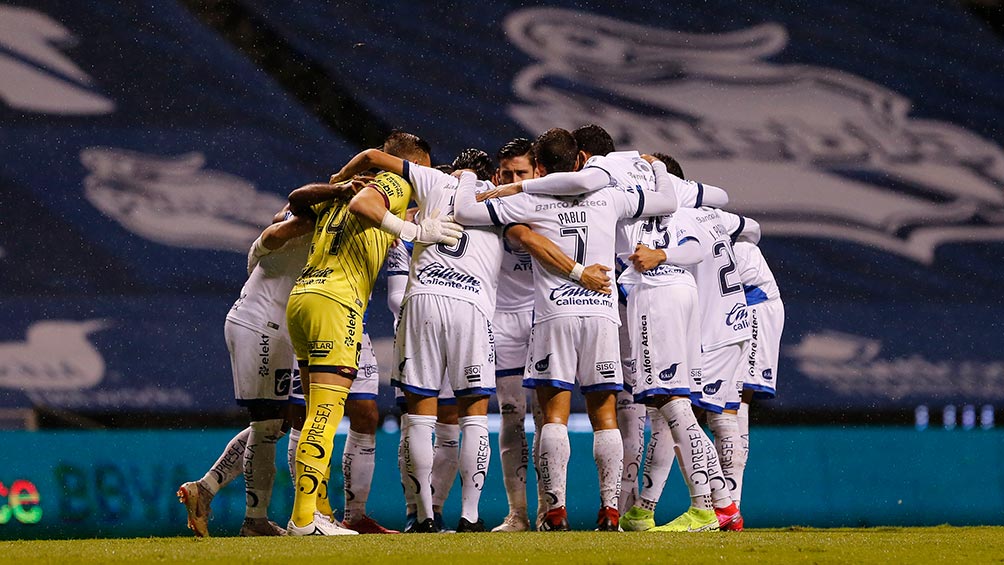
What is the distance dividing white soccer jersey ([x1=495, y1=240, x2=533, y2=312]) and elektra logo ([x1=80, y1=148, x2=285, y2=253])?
496 cm

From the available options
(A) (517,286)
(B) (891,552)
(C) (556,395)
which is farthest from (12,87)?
(B) (891,552)

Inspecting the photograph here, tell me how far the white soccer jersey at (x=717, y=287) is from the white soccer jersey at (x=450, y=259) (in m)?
1.35

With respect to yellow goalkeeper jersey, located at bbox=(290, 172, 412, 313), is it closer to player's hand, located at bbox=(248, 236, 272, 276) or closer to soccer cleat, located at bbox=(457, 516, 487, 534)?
player's hand, located at bbox=(248, 236, 272, 276)

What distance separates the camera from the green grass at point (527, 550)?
4.68 m

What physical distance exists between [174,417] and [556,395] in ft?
18.3

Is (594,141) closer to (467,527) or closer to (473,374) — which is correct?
(473,374)

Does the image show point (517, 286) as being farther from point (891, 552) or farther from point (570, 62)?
point (570, 62)

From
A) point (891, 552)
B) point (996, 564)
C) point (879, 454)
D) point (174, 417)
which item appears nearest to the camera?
point (996, 564)

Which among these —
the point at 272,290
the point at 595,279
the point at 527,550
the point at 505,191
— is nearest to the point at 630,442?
the point at 595,279

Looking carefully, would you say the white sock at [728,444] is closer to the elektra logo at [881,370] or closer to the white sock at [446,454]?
the white sock at [446,454]

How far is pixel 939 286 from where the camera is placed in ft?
39.4

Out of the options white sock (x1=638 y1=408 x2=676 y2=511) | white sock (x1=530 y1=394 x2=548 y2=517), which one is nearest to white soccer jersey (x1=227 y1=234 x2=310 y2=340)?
white sock (x1=530 y1=394 x2=548 y2=517)

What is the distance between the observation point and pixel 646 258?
22.4ft

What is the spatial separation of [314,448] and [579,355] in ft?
5.05
